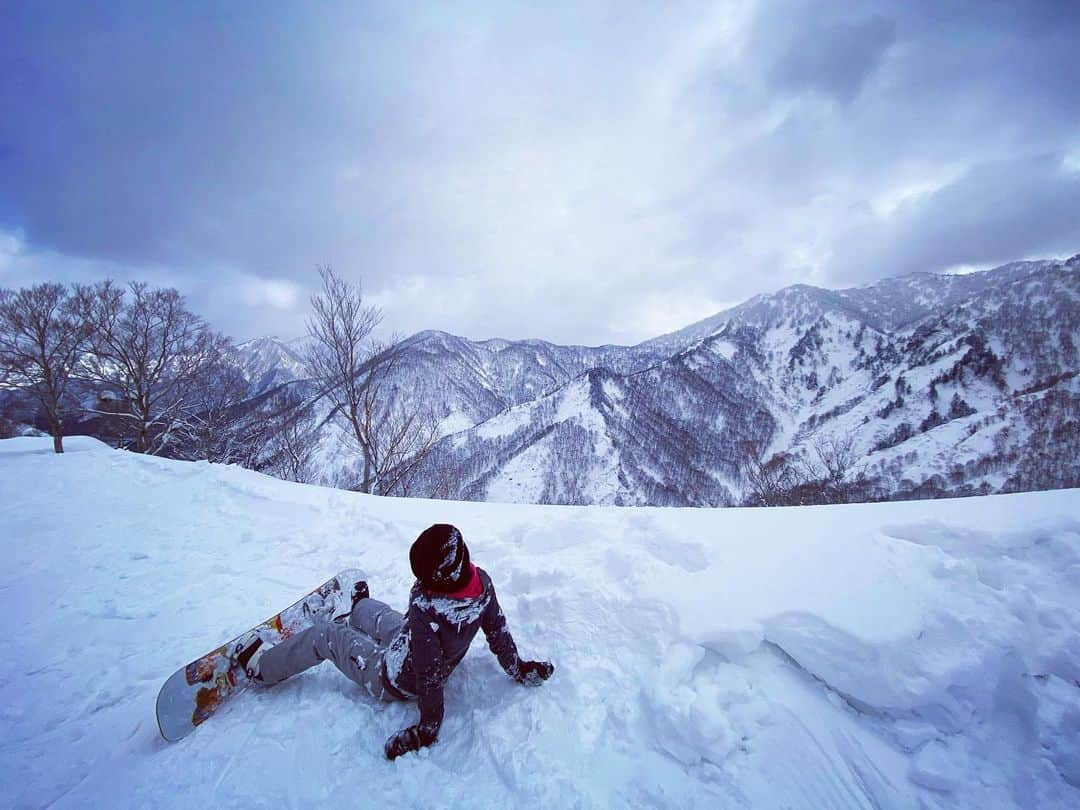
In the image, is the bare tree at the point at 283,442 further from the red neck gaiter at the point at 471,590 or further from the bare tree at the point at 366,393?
the red neck gaiter at the point at 471,590

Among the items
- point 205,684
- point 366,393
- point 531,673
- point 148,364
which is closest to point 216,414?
point 148,364

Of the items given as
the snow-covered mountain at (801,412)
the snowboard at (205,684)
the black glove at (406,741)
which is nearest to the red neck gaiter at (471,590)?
the black glove at (406,741)

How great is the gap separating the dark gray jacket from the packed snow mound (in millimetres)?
249

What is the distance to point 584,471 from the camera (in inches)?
4200

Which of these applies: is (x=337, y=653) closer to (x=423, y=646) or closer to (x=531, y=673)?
(x=423, y=646)

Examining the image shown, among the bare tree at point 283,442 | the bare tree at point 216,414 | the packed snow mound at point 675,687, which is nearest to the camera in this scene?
the packed snow mound at point 675,687

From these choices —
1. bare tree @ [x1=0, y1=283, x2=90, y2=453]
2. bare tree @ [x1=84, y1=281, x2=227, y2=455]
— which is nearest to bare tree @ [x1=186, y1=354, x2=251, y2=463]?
bare tree @ [x1=84, y1=281, x2=227, y2=455]

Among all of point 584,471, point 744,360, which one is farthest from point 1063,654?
point 744,360

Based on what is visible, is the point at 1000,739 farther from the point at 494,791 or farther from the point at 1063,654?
the point at 494,791

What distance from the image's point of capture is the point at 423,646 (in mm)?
2363

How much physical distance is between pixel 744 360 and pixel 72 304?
201m

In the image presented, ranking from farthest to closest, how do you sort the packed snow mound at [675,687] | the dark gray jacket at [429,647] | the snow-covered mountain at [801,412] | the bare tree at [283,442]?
the snow-covered mountain at [801,412]
the bare tree at [283,442]
the dark gray jacket at [429,647]
the packed snow mound at [675,687]

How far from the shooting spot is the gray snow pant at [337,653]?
8.39 feet

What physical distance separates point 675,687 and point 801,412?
18472cm
